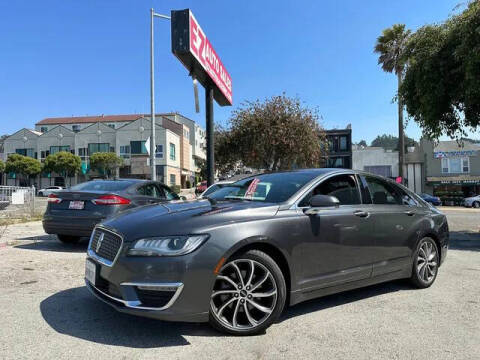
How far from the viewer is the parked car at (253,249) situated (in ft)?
10.7

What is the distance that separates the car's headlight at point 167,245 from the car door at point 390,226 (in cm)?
231

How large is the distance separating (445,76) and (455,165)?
1693 inches

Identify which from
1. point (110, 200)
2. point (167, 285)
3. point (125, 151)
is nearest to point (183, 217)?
point (167, 285)

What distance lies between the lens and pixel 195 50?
1171 centimetres

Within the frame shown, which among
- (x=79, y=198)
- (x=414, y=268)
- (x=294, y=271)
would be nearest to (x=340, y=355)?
(x=294, y=271)

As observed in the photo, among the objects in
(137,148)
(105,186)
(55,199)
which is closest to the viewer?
(55,199)

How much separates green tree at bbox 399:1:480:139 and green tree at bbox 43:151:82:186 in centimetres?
4933

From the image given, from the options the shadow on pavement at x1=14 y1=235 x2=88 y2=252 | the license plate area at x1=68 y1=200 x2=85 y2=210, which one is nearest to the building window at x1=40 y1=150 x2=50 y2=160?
the shadow on pavement at x1=14 y1=235 x2=88 y2=252

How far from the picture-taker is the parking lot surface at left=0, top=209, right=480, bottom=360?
3.21m

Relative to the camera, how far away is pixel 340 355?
10.5 ft

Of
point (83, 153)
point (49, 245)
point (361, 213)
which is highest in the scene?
point (83, 153)

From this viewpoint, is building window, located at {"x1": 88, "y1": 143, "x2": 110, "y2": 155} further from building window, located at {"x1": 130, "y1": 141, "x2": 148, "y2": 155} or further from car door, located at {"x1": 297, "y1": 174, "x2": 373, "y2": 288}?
car door, located at {"x1": 297, "y1": 174, "x2": 373, "y2": 288}

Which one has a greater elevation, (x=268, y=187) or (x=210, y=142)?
(x=210, y=142)

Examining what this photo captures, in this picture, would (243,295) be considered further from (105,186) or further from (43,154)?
(43,154)
